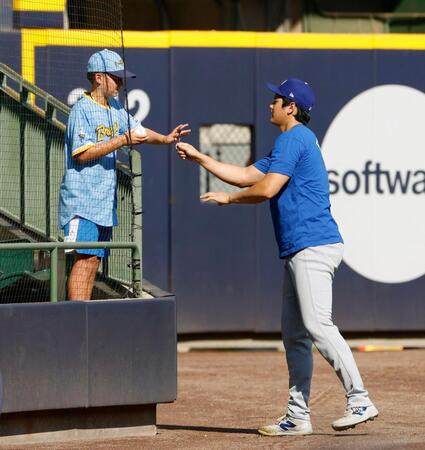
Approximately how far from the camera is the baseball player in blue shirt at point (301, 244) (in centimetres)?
738

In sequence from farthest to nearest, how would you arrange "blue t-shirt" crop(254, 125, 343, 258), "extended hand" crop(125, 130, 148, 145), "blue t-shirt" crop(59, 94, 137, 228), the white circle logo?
the white circle logo < "blue t-shirt" crop(59, 94, 137, 228) < "extended hand" crop(125, 130, 148, 145) < "blue t-shirt" crop(254, 125, 343, 258)

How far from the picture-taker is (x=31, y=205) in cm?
908

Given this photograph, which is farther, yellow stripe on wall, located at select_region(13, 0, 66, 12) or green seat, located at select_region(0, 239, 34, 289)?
yellow stripe on wall, located at select_region(13, 0, 66, 12)

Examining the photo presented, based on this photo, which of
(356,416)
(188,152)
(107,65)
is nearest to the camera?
(356,416)

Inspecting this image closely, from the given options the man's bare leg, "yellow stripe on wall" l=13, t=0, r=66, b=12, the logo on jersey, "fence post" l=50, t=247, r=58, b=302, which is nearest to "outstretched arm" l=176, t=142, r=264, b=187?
the logo on jersey

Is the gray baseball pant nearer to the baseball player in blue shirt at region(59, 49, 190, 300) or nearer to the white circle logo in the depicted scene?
the baseball player in blue shirt at region(59, 49, 190, 300)

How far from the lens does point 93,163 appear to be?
7.89 metres

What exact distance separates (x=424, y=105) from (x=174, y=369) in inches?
229

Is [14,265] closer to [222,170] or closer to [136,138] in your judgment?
[136,138]

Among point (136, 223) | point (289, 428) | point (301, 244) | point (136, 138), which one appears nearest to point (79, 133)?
point (136, 138)

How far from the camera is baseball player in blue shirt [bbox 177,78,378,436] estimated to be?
738 centimetres

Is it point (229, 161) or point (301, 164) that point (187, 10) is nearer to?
point (229, 161)

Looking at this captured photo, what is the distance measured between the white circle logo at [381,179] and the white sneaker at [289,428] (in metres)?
4.94

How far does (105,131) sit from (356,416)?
Result: 7.65ft
